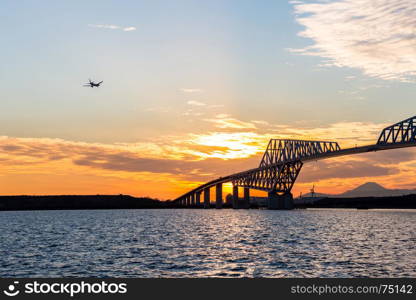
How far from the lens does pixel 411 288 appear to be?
28656mm

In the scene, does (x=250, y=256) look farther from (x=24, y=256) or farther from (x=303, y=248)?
(x=24, y=256)

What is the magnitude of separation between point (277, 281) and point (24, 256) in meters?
26.7

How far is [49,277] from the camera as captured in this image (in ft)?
118

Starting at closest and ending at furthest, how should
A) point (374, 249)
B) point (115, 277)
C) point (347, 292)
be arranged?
point (347, 292)
point (115, 277)
point (374, 249)

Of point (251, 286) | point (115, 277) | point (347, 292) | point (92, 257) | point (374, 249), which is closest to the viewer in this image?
point (347, 292)

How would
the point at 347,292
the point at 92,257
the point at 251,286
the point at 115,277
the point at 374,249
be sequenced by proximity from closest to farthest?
the point at 347,292 < the point at 251,286 < the point at 115,277 < the point at 92,257 < the point at 374,249

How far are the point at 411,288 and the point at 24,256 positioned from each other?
34673 millimetres

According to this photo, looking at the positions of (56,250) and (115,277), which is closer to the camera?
(115,277)

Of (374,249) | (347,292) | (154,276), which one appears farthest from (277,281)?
(374,249)

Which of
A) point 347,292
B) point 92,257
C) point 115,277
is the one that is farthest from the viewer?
point 92,257

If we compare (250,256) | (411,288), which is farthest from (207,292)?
(250,256)

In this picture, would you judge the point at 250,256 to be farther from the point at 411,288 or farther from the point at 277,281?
the point at 411,288

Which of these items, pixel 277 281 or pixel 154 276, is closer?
pixel 277 281

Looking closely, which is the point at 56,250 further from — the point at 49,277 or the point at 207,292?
Answer: the point at 207,292
